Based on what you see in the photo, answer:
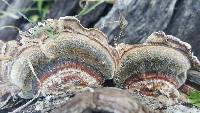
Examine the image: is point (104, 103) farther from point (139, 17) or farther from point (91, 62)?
point (139, 17)

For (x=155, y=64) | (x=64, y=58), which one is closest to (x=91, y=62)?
(x=64, y=58)

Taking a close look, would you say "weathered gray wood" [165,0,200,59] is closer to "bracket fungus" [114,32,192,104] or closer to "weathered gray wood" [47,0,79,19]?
"weathered gray wood" [47,0,79,19]

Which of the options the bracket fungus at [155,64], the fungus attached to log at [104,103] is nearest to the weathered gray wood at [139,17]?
the bracket fungus at [155,64]

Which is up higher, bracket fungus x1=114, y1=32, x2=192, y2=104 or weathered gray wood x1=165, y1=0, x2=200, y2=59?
weathered gray wood x1=165, y1=0, x2=200, y2=59

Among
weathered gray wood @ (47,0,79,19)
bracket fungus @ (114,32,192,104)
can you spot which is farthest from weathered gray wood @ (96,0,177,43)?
bracket fungus @ (114,32,192,104)

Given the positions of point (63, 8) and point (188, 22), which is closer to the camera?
point (188, 22)

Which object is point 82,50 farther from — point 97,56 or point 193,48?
point 193,48

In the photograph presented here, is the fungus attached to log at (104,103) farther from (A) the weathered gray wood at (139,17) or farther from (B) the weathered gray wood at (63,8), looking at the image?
(B) the weathered gray wood at (63,8)

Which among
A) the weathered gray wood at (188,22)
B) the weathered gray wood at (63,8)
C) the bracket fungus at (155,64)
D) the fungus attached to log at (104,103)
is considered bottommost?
the fungus attached to log at (104,103)
